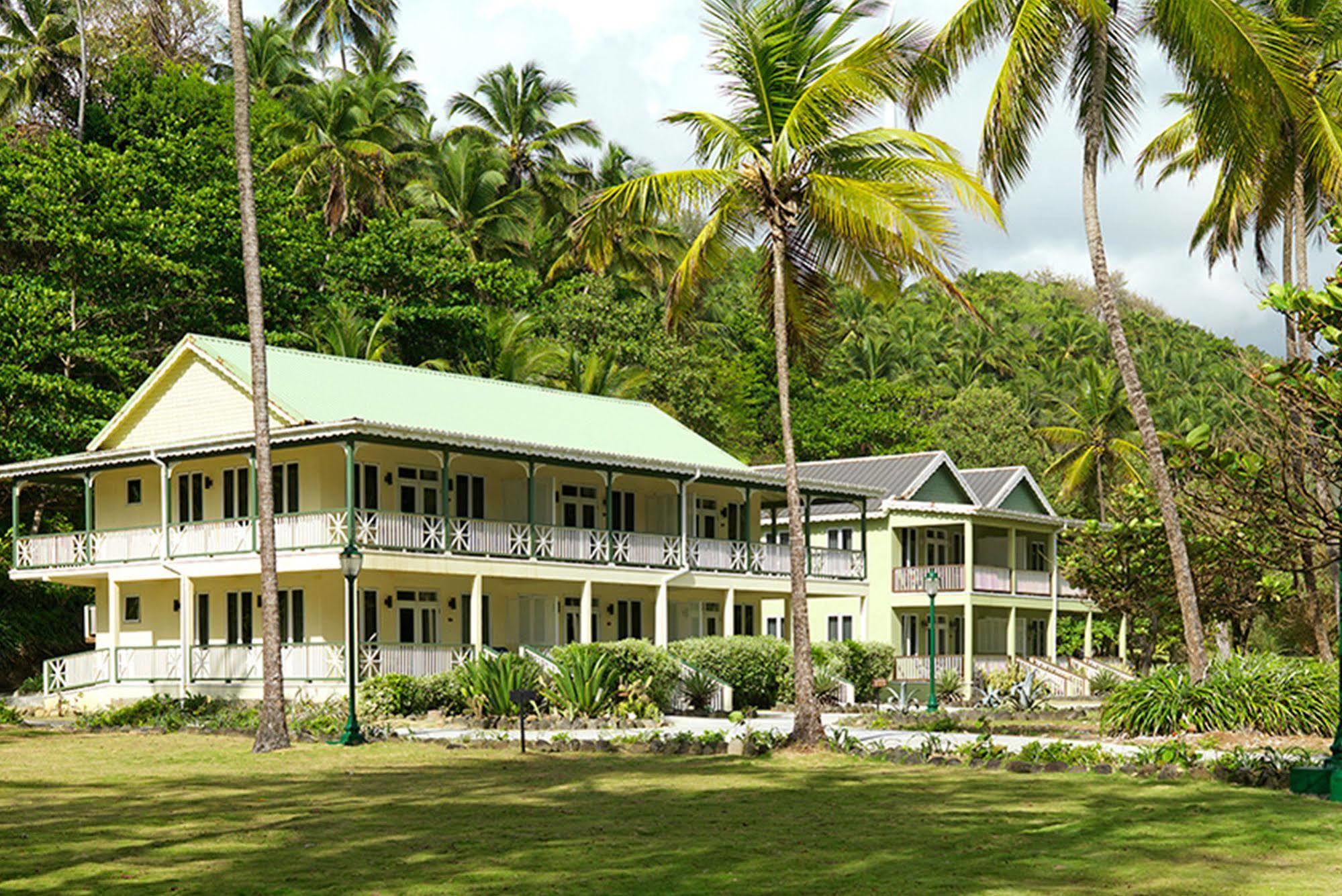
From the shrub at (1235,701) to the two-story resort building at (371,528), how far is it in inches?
580

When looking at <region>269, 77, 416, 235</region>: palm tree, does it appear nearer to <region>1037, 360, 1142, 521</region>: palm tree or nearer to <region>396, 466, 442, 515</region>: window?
<region>396, 466, 442, 515</region>: window

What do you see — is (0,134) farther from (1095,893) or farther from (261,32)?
(1095,893)

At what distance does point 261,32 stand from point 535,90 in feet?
39.5

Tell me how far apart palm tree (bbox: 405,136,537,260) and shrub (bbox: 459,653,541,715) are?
3292 cm

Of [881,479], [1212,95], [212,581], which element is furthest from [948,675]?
[1212,95]

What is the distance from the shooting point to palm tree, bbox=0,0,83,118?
55906 millimetres

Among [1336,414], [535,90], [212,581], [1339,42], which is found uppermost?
[535,90]

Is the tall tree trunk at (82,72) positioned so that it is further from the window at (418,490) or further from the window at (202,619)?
the window at (418,490)

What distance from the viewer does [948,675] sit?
45.5 m

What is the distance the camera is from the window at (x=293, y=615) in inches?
1412

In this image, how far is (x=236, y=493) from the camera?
3725cm

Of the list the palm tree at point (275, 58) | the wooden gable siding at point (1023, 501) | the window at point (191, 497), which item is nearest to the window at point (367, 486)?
the window at point (191, 497)

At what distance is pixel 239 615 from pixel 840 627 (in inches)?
791

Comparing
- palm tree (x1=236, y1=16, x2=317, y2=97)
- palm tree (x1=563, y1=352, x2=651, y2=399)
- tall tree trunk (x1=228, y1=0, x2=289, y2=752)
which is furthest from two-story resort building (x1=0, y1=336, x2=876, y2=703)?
palm tree (x1=236, y1=16, x2=317, y2=97)
